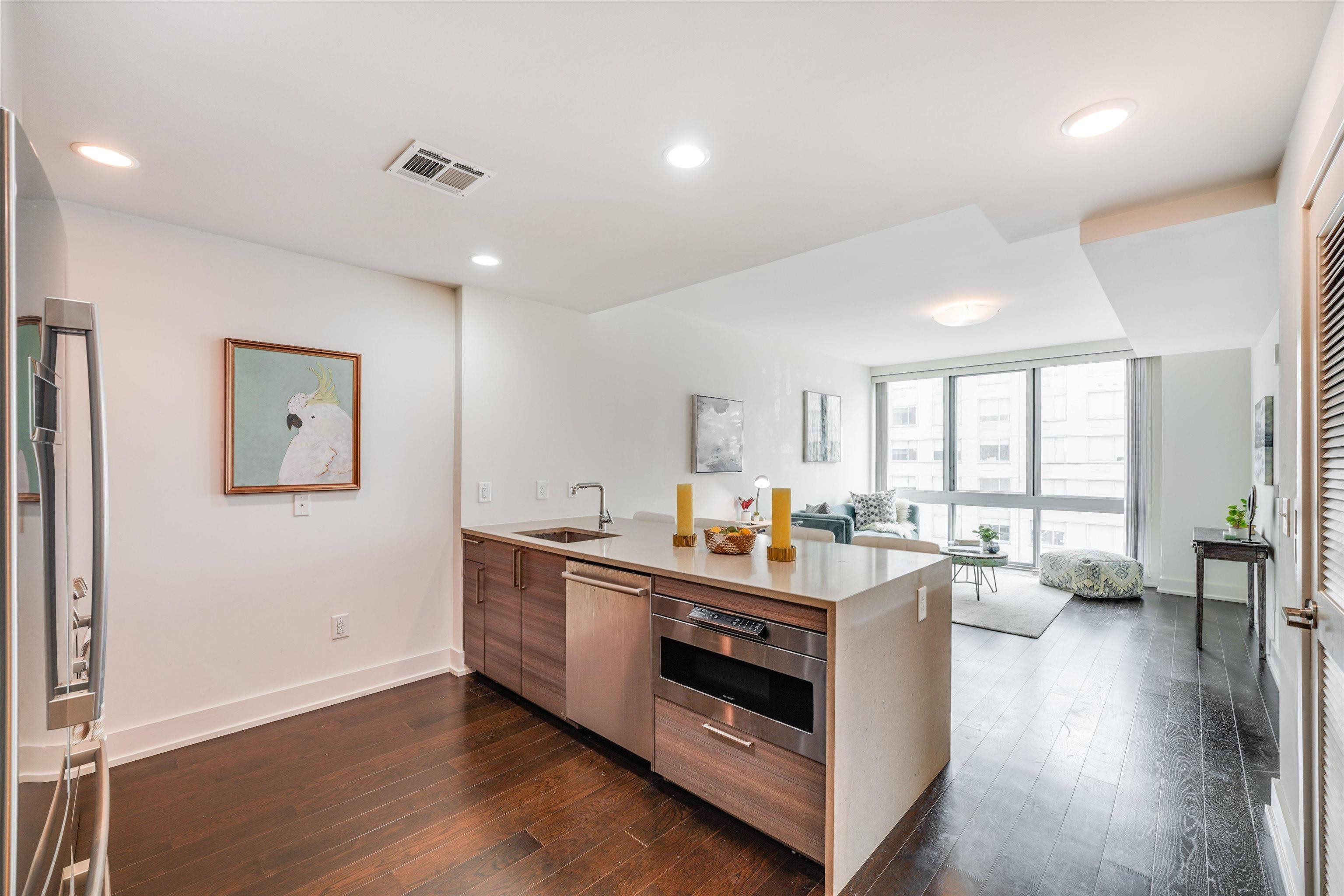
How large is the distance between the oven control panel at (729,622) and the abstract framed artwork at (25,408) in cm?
164

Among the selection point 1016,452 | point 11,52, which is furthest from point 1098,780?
point 1016,452

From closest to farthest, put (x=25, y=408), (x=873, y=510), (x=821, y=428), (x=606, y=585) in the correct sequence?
1. (x=25, y=408)
2. (x=606, y=585)
3. (x=821, y=428)
4. (x=873, y=510)

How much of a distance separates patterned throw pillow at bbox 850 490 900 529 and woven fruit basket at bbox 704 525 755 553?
187 inches

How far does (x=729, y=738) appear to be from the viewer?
1970mm

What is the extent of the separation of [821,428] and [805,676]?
16.9ft

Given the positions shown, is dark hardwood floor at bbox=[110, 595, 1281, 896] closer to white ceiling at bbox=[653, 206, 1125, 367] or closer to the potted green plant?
the potted green plant

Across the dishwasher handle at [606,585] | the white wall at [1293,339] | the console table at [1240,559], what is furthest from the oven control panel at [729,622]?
the console table at [1240,559]

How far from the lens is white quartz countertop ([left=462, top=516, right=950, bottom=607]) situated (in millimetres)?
1840

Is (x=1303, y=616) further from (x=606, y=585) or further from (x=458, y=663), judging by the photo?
(x=458, y=663)

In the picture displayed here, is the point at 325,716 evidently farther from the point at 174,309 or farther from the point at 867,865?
the point at 867,865

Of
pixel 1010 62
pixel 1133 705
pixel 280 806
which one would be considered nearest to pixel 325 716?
pixel 280 806

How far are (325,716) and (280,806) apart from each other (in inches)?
31.5

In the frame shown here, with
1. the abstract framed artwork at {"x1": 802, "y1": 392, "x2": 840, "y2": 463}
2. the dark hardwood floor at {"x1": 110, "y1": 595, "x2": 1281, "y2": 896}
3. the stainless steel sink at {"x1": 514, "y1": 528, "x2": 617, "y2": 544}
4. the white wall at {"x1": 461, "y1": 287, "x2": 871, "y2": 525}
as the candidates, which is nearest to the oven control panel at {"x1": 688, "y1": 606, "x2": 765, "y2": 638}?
the dark hardwood floor at {"x1": 110, "y1": 595, "x2": 1281, "y2": 896}

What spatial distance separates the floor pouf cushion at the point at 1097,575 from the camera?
5145 millimetres
